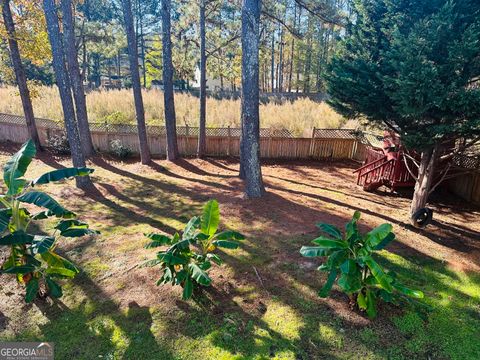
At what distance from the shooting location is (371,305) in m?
3.76

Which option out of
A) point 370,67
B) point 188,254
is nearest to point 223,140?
point 370,67

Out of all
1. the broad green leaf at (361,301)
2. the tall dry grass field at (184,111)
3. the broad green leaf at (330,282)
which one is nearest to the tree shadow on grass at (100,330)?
the broad green leaf at (330,282)

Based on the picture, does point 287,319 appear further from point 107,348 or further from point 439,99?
point 439,99

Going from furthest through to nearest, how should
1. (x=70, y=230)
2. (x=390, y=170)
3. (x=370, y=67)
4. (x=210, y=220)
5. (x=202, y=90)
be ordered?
(x=202, y=90) < (x=390, y=170) < (x=370, y=67) < (x=210, y=220) < (x=70, y=230)

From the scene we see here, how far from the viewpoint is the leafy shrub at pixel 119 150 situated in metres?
12.5

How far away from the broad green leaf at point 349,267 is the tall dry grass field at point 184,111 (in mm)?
11208

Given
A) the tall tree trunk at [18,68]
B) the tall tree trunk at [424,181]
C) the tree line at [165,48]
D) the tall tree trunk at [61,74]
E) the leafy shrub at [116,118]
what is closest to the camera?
the tall tree trunk at [424,181]

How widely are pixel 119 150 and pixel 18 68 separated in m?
4.47

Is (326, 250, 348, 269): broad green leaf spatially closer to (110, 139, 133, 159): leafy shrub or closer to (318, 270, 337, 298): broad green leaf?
(318, 270, 337, 298): broad green leaf

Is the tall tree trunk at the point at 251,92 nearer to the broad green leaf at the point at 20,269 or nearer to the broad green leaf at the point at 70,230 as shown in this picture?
the broad green leaf at the point at 70,230

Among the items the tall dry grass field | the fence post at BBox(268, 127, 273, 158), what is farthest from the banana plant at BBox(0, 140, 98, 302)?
the tall dry grass field

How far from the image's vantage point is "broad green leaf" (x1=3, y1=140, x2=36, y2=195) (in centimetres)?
371

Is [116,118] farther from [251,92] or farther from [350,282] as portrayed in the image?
[350,282]

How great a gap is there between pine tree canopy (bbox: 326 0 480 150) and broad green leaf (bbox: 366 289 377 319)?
3.70 meters
